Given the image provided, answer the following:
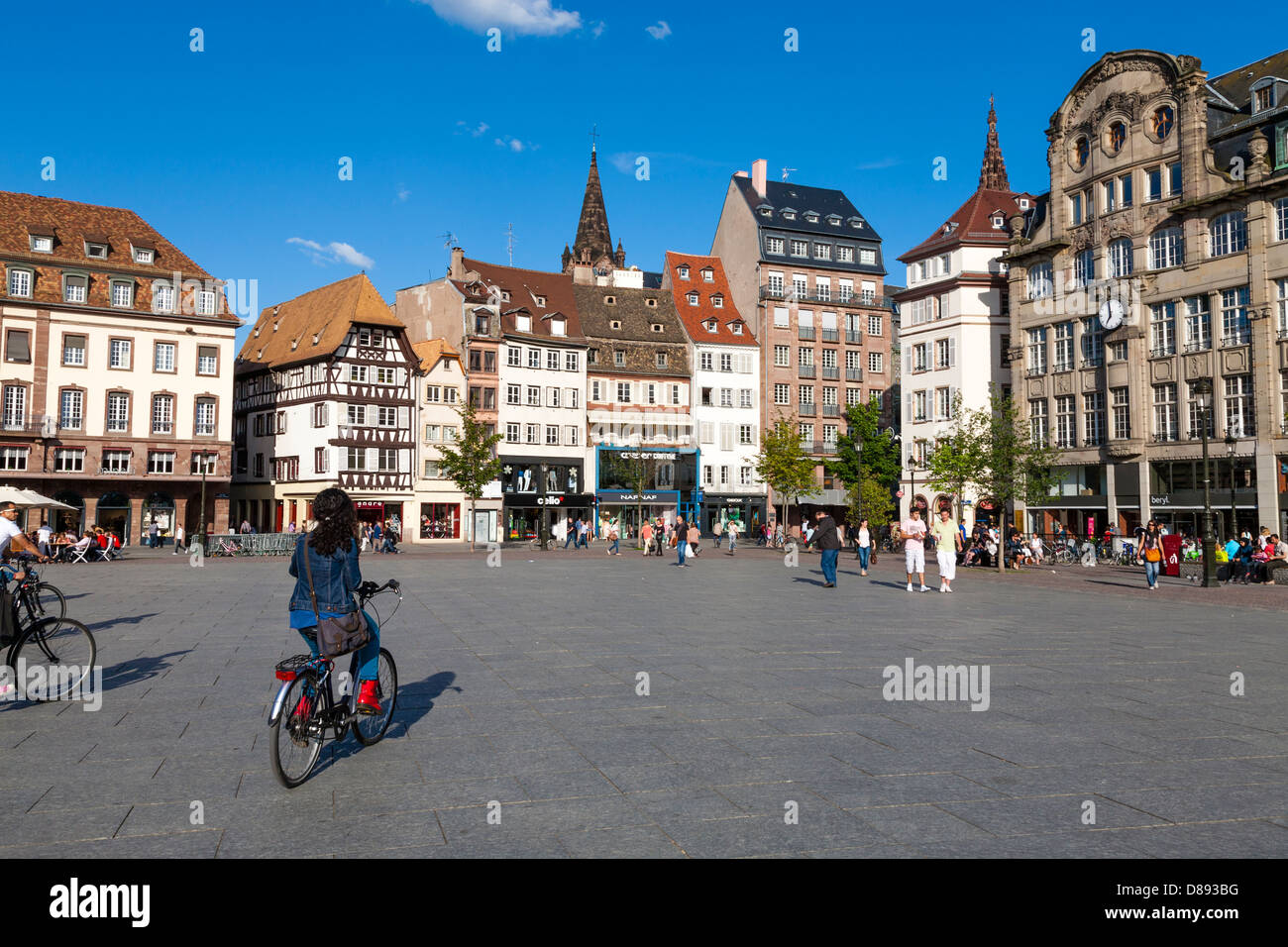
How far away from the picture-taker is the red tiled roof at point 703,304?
2832 inches

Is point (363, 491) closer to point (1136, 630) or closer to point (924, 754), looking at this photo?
point (1136, 630)

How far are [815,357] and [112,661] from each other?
64614 mm

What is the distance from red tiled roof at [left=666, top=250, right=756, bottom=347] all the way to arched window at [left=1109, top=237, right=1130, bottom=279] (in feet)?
92.9

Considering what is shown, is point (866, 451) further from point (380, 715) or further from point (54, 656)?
point (380, 715)

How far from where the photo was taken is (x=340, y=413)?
198 feet

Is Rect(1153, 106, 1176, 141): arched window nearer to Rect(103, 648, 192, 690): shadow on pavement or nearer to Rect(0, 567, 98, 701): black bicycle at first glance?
Rect(103, 648, 192, 690): shadow on pavement

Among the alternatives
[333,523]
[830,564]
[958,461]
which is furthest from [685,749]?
[958,461]

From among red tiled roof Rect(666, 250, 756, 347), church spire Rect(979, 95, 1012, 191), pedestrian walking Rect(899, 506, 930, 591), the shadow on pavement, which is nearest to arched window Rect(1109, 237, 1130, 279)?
red tiled roof Rect(666, 250, 756, 347)

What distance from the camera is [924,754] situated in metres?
6.98

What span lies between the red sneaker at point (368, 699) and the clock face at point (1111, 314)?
4637 cm

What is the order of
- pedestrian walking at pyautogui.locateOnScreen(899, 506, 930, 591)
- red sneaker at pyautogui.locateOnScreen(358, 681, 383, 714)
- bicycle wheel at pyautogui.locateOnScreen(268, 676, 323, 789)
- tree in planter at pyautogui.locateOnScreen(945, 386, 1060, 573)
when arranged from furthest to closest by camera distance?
tree in planter at pyautogui.locateOnScreen(945, 386, 1060, 573), pedestrian walking at pyautogui.locateOnScreen(899, 506, 930, 591), red sneaker at pyautogui.locateOnScreen(358, 681, 383, 714), bicycle wheel at pyautogui.locateOnScreen(268, 676, 323, 789)

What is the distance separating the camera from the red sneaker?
6.98 m
